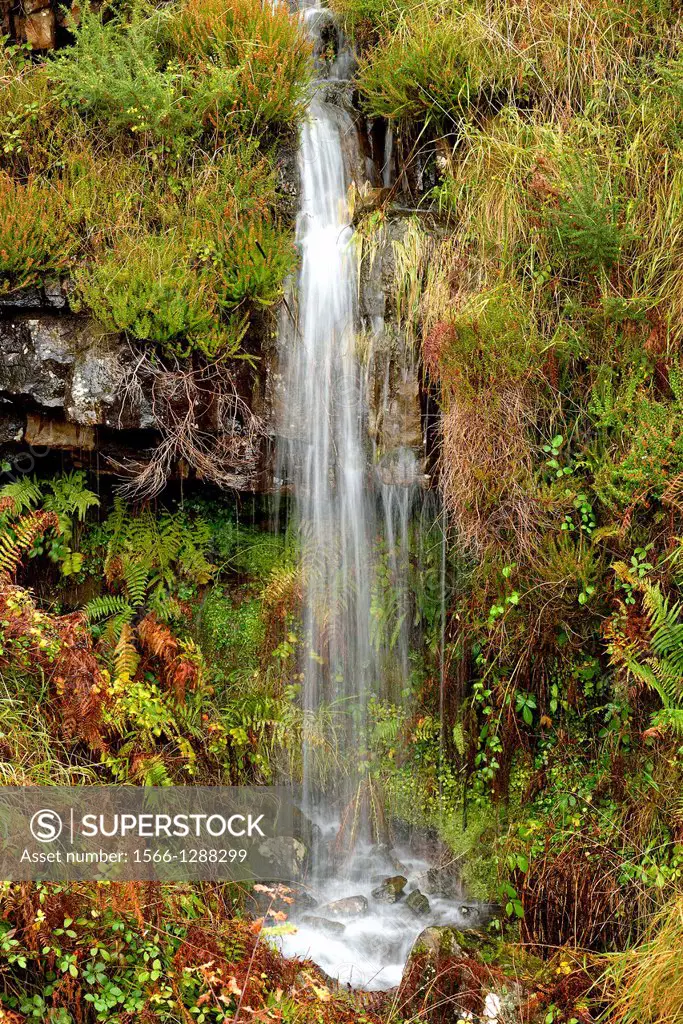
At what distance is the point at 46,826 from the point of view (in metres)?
4.33

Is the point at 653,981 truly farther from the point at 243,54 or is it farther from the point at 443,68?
the point at 243,54

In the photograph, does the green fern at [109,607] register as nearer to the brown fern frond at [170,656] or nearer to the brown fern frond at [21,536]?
the brown fern frond at [170,656]

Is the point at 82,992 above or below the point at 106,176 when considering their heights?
below

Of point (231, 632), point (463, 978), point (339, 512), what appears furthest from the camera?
point (231, 632)

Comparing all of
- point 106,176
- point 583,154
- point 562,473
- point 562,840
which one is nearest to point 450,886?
point 562,840

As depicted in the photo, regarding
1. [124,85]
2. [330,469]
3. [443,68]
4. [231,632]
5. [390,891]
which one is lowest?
[390,891]

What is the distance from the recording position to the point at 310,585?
5.84m

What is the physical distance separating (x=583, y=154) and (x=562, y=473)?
6.50 ft

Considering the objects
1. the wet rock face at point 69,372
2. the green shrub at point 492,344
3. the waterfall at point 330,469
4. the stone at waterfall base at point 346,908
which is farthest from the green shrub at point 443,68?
the stone at waterfall base at point 346,908

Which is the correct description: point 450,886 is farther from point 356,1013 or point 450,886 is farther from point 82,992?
point 82,992

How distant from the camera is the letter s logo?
4.27 meters

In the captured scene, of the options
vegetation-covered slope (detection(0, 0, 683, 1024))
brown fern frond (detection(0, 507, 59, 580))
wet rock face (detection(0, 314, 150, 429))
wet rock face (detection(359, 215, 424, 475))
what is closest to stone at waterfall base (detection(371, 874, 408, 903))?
vegetation-covered slope (detection(0, 0, 683, 1024))

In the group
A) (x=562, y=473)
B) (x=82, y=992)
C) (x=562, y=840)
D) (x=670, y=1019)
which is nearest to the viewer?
(x=670, y=1019)

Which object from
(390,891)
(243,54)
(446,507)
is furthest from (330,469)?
(243,54)
